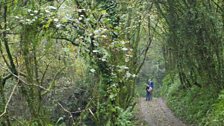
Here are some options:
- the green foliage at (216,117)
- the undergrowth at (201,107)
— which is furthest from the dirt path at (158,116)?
the green foliage at (216,117)

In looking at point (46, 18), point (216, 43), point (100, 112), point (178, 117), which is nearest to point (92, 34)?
point (46, 18)

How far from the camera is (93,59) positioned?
6.27 metres

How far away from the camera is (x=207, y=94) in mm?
17047

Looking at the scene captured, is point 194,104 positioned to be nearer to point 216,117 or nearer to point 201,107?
point 201,107

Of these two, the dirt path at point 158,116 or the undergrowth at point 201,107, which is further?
the dirt path at point 158,116

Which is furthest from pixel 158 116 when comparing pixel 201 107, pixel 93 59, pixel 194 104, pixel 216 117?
pixel 93 59

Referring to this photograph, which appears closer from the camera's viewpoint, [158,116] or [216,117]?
[216,117]

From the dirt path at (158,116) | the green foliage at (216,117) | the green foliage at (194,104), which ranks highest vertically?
the green foliage at (216,117)

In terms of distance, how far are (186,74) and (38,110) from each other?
1647 centimetres

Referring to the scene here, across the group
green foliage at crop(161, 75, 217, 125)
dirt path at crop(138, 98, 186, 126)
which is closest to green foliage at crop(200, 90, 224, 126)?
green foliage at crop(161, 75, 217, 125)

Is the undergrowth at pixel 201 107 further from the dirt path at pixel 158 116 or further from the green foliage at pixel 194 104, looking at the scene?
the dirt path at pixel 158 116

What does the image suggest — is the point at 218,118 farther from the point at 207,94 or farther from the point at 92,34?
the point at 92,34

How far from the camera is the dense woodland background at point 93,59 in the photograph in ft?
15.9

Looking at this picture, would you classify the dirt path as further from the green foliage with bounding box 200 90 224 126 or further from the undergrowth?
the green foliage with bounding box 200 90 224 126
